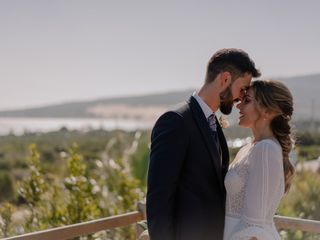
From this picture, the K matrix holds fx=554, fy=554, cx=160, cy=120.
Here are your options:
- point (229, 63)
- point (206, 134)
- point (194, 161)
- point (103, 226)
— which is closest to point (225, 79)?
point (229, 63)

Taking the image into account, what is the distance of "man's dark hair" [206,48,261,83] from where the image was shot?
6.56 feet

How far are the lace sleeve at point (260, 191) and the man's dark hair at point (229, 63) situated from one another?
320 mm

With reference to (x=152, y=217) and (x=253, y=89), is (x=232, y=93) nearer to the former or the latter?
(x=253, y=89)

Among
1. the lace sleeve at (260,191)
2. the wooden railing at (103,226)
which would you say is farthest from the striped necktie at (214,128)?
the wooden railing at (103,226)

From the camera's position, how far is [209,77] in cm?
203

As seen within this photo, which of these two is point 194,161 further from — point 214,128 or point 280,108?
point 280,108

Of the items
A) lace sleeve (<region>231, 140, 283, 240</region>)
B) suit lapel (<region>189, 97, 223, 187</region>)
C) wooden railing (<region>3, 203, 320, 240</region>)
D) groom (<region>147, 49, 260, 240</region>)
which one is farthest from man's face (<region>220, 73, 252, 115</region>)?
wooden railing (<region>3, 203, 320, 240</region>)

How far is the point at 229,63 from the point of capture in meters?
2.00

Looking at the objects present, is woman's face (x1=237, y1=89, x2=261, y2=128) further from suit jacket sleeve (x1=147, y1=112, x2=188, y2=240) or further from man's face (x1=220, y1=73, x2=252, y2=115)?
suit jacket sleeve (x1=147, y1=112, x2=188, y2=240)

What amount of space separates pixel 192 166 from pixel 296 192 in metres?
4.22

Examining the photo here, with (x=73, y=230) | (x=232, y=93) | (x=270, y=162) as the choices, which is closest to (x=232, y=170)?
(x=270, y=162)

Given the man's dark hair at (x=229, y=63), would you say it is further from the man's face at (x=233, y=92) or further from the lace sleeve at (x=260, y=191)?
the lace sleeve at (x=260, y=191)

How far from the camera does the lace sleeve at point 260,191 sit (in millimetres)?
2074

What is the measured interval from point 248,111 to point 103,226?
1081mm
